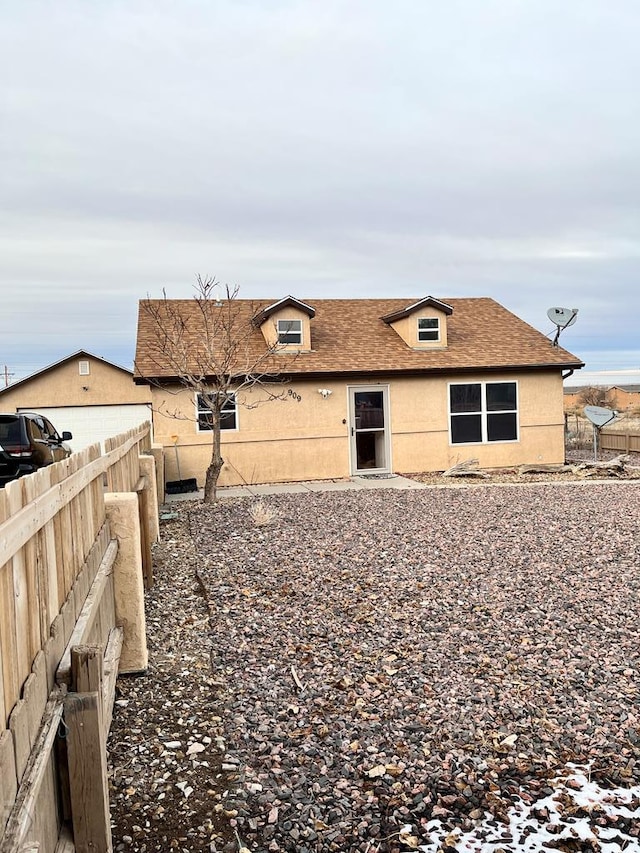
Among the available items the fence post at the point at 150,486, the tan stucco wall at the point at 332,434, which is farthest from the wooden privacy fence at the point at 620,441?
the fence post at the point at 150,486

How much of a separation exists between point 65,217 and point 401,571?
20.0m

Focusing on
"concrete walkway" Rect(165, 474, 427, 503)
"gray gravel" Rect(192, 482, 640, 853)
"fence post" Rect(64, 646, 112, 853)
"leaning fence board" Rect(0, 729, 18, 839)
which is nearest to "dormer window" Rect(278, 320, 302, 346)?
"concrete walkway" Rect(165, 474, 427, 503)

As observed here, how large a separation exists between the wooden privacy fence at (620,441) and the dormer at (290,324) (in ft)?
33.6

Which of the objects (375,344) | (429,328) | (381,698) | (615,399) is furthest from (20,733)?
(615,399)

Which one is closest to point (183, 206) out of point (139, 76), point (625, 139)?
point (139, 76)

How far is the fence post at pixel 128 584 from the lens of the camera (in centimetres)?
475

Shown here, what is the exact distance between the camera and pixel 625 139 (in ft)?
62.0

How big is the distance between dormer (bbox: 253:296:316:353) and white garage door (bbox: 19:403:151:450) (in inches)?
477

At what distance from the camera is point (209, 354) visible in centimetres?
1371

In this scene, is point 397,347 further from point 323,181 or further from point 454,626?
point 454,626

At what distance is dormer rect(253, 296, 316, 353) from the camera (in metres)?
16.0

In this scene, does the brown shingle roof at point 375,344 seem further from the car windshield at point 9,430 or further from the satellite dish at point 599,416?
the car windshield at point 9,430

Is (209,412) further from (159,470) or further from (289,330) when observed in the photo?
(159,470)

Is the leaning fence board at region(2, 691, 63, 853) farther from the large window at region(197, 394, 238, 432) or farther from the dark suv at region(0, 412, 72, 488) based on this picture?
the large window at region(197, 394, 238, 432)
